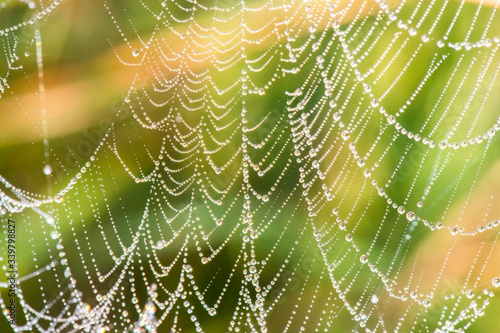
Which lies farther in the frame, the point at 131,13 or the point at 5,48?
the point at 131,13

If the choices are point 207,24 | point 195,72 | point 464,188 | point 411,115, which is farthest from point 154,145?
point 464,188

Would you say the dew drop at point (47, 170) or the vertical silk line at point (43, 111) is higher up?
the vertical silk line at point (43, 111)

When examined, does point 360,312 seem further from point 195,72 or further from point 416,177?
point 195,72

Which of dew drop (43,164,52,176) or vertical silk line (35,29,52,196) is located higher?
vertical silk line (35,29,52,196)

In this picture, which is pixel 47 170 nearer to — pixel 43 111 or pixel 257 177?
pixel 43 111

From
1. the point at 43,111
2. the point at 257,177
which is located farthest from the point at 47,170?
the point at 257,177

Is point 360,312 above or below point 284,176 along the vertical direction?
below

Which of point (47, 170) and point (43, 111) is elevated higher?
point (43, 111)

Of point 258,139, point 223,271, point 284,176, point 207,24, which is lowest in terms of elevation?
point 223,271
